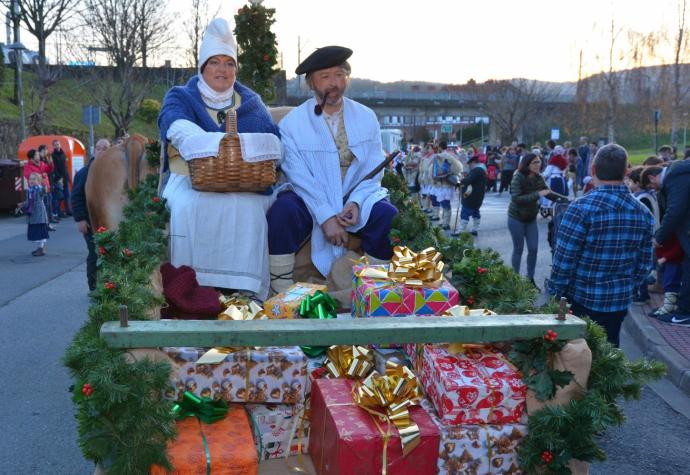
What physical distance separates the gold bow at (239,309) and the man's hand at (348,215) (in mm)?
801

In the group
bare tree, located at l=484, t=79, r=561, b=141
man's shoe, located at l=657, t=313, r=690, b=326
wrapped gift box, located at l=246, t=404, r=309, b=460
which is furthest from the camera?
bare tree, located at l=484, t=79, r=561, b=141

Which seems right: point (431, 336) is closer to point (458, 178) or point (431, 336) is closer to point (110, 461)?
point (110, 461)

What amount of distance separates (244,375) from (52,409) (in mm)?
3534

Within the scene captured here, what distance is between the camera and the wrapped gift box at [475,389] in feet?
7.90

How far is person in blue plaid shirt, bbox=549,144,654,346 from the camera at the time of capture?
183 inches

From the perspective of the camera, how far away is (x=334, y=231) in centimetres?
424

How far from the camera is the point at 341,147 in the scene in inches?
183

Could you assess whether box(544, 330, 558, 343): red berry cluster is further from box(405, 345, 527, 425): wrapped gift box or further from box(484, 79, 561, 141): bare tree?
box(484, 79, 561, 141): bare tree

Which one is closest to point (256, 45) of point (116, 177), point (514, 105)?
point (116, 177)

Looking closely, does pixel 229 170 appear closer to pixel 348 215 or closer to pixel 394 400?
pixel 348 215

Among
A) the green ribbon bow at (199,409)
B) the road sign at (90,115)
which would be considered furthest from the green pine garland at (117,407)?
the road sign at (90,115)

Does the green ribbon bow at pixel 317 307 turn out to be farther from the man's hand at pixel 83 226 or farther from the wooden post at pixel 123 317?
the man's hand at pixel 83 226

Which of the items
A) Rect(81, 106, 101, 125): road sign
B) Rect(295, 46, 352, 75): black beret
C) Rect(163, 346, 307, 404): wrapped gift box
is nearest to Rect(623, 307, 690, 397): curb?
Rect(295, 46, 352, 75): black beret

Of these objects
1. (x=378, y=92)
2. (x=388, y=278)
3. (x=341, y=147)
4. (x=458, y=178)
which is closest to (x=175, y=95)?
(x=341, y=147)
